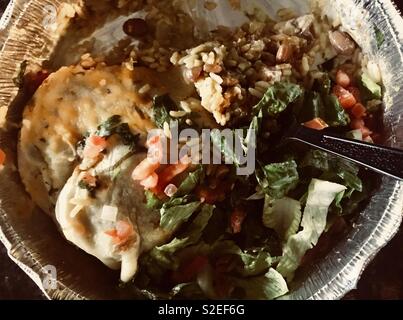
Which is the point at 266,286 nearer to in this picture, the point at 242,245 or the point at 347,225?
the point at 242,245

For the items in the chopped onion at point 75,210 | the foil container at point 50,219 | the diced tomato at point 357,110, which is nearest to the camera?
the chopped onion at point 75,210

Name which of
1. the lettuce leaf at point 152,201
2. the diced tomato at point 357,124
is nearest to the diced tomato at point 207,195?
the lettuce leaf at point 152,201

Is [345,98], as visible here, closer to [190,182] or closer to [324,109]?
[324,109]

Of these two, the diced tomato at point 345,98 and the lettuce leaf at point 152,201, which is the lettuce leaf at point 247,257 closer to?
the lettuce leaf at point 152,201

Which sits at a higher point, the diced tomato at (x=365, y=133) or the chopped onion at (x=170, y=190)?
the diced tomato at (x=365, y=133)

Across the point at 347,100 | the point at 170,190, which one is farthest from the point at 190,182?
the point at 347,100
